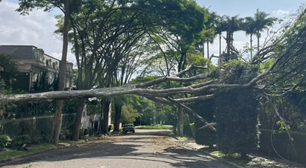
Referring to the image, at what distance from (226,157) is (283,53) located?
21.9ft

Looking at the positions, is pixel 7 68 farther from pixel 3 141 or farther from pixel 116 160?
pixel 116 160

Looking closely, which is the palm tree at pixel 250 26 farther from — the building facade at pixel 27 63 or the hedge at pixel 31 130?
the hedge at pixel 31 130

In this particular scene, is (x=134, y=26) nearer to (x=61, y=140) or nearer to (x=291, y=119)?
(x=61, y=140)

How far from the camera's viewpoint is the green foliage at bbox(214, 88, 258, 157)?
57.1 feet

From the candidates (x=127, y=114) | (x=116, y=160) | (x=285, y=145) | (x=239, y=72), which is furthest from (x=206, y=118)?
(x=127, y=114)

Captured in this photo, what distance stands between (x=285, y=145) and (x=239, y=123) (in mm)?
2767

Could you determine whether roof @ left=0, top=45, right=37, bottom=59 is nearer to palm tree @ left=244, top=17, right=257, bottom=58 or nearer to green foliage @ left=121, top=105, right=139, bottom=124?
green foliage @ left=121, top=105, right=139, bottom=124

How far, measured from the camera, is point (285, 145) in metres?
18.2

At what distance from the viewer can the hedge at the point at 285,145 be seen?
53.6 ft

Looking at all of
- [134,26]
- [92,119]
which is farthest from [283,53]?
[92,119]

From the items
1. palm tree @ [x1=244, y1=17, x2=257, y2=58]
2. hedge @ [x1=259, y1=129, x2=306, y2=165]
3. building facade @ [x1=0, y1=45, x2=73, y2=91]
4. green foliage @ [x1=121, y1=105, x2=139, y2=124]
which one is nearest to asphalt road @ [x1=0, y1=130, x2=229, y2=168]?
hedge @ [x1=259, y1=129, x2=306, y2=165]

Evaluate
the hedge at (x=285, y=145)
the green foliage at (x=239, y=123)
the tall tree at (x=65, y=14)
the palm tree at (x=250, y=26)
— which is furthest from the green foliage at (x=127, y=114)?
the green foliage at (x=239, y=123)

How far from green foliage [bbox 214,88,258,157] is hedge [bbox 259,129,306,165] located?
67.7 inches

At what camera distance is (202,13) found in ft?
94.9
